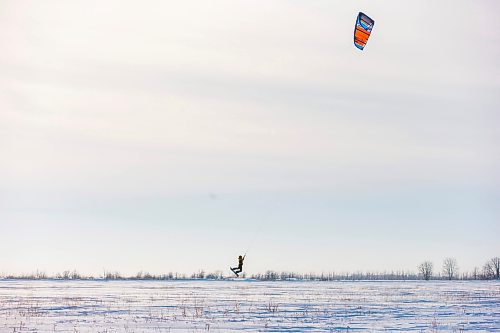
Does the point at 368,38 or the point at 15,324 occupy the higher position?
the point at 368,38

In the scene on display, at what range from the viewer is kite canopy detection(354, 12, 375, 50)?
29.1 meters

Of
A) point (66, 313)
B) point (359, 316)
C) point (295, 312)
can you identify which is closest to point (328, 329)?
point (359, 316)

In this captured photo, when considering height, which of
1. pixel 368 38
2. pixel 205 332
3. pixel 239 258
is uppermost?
pixel 368 38

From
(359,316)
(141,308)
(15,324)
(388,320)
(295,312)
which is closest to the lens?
(15,324)

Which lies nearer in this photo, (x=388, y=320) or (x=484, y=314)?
(x=388, y=320)

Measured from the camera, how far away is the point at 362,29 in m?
29.3

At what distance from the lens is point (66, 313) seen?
87.8 feet

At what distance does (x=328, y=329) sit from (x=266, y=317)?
15.7ft

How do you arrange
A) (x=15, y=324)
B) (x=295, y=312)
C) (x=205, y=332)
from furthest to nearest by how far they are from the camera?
1. (x=295, y=312)
2. (x=15, y=324)
3. (x=205, y=332)

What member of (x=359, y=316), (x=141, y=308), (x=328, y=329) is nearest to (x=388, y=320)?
(x=359, y=316)

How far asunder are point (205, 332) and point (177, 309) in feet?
32.7

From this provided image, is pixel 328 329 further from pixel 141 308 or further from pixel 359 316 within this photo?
pixel 141 308

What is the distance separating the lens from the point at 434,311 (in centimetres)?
2869

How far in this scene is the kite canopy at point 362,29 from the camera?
29.1m
